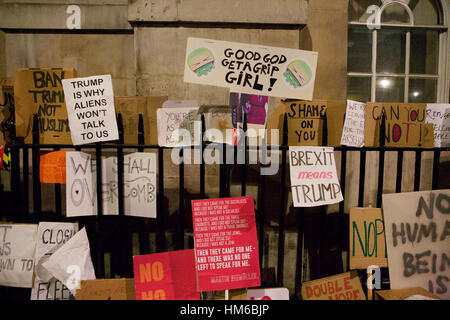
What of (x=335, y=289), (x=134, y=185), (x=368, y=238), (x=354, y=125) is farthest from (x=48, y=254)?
(x=354, y=125)

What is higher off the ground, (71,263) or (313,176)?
(313,176)

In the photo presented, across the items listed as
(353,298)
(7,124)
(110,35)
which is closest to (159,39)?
(110,35)

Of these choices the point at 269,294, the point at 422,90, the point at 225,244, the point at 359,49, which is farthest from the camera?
the point at 422,90

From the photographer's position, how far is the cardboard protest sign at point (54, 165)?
2143mm

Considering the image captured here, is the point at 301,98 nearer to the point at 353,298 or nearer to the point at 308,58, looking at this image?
the point at 308,58

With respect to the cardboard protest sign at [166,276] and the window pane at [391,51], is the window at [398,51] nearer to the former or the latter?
the window pane at [391,51]

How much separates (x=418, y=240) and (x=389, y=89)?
116 inches

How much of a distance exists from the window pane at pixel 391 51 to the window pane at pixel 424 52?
172 millimetres

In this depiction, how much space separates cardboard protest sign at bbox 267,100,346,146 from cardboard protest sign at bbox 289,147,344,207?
0.13 metres

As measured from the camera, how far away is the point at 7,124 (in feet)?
7.23

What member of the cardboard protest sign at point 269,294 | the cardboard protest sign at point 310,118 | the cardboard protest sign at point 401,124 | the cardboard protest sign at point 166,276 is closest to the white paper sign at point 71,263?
the cardboard protest sign at point 166,276

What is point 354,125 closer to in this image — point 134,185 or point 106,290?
point 134,185

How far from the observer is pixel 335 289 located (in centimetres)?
221

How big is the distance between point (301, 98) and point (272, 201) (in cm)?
161
